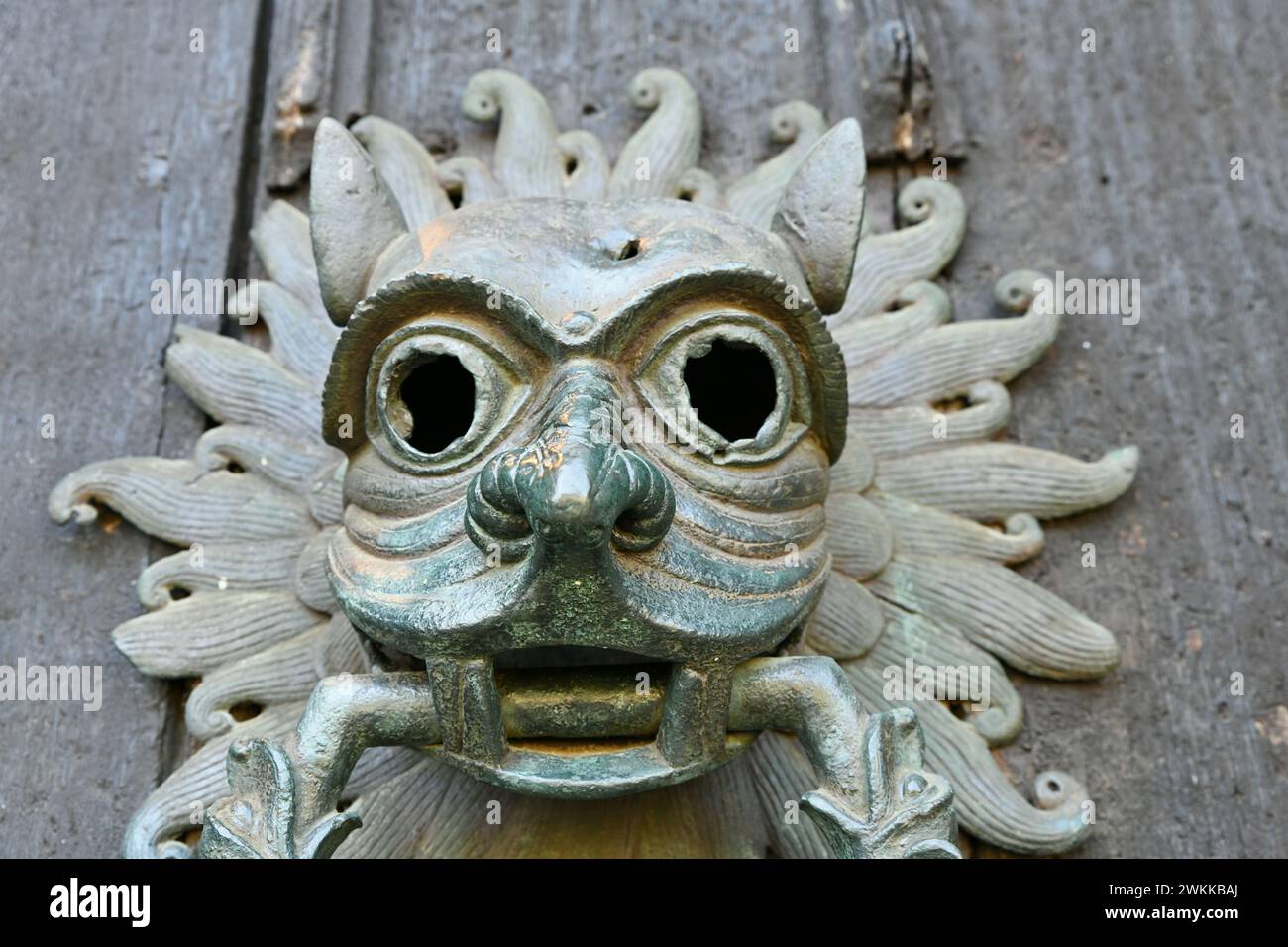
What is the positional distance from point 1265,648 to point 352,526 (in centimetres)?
78

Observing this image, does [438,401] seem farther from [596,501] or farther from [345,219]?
[596,501]

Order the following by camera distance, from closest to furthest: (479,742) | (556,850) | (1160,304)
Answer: (479,742) → (556,850) → (1160,304)

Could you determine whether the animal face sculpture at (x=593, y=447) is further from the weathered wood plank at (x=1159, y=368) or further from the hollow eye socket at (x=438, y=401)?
the weathered wood plank at (x=1159, y=368)

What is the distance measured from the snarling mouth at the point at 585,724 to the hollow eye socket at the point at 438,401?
224 millimetres

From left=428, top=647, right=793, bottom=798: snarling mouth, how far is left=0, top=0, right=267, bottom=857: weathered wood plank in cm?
39

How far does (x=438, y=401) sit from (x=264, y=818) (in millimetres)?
350

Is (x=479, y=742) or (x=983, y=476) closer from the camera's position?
(x=479, y=742)

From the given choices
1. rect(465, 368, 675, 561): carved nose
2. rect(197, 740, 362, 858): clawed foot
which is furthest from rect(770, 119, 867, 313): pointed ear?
rect(197, 740, 362, 858): clawed foot

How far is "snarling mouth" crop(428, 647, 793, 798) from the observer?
3.14 feet

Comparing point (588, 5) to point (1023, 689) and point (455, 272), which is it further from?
point (1023, 689)

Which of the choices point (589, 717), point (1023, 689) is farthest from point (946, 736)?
point (589, 717)

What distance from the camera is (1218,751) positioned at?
1.23 m

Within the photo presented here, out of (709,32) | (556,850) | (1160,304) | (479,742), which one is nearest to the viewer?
(479,742)

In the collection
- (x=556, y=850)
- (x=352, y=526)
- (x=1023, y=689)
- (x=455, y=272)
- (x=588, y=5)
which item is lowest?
(x=556, y=850)
